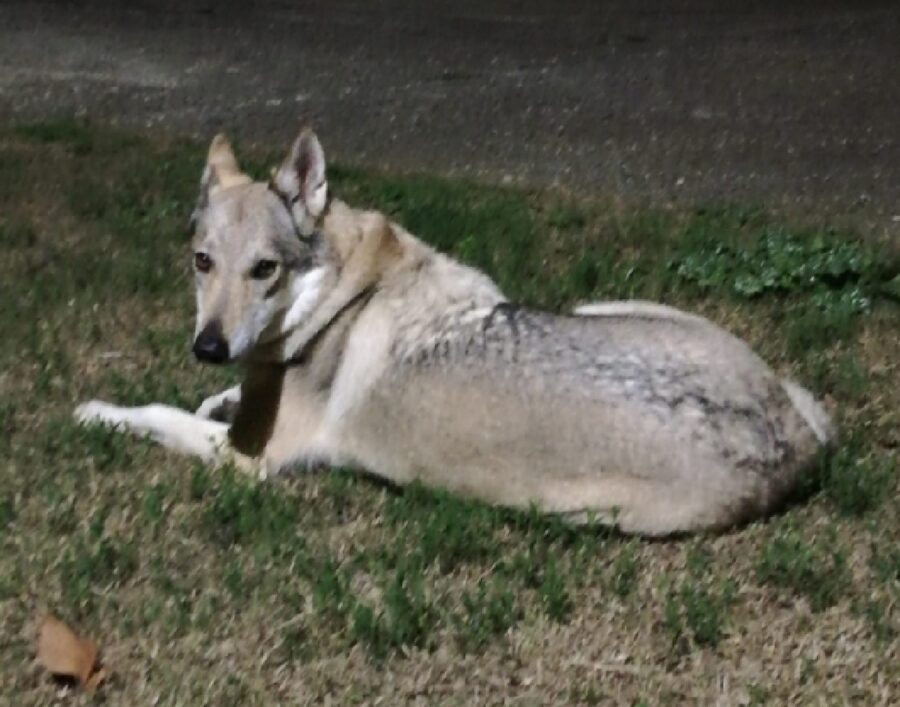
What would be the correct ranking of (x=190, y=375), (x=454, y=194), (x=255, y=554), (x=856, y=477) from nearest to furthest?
(x=255, y=554), (x=856, y=477), (x=190, y=375), (x=454, y=194)

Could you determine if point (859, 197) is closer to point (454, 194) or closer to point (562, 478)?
point (454, 194)

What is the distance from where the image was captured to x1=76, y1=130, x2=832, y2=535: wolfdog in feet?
12.2

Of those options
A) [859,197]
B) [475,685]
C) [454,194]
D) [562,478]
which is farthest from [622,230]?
[475,685]

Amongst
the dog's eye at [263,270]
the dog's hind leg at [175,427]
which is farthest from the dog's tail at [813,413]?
the dog's hind leg at [175,427]

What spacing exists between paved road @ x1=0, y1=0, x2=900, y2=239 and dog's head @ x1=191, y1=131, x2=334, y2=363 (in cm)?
353

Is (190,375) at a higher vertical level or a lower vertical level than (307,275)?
lower

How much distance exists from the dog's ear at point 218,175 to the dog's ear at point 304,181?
24cm

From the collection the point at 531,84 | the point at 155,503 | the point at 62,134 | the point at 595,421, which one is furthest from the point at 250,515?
the point at 531,84

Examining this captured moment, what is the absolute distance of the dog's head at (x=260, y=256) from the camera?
4086mm

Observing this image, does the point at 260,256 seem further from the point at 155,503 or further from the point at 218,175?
the point at 155,503

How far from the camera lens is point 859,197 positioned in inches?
297

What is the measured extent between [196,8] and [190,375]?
8230 mm

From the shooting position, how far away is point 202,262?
4191mm

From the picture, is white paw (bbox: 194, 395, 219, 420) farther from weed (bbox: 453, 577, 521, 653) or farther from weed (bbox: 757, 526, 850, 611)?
weed (bbox: 757, 526, 850, 611)
